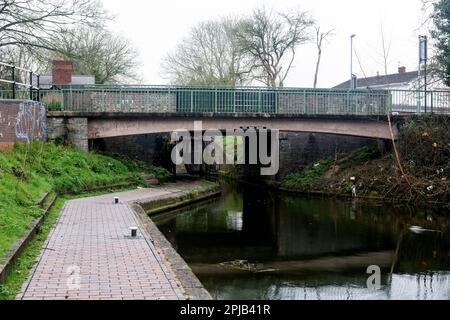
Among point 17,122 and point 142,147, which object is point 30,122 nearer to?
point 17,122

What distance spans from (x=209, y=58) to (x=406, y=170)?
25359 mm

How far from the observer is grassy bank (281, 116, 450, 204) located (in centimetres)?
2203

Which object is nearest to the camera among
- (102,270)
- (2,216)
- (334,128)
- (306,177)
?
(102,270)

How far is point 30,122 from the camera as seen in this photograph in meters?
18.7

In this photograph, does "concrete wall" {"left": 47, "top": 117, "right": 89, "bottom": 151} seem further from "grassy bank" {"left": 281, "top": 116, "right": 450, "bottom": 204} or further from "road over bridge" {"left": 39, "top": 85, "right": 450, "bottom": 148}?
"grassy bank" {"left": 281, "top": 116, "right": 450, "bottom": 204}

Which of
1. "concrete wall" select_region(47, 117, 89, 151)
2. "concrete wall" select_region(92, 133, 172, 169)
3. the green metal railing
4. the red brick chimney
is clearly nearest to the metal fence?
the green metal railing

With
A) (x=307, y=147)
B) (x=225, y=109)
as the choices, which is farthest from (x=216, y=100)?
(x=307, y=147)

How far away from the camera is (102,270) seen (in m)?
7.88

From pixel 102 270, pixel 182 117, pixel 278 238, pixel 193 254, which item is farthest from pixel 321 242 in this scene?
pixel 182 117

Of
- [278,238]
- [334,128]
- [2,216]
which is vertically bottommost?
[278,238]

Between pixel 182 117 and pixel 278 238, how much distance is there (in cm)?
1025

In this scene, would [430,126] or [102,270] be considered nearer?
[102,270]
